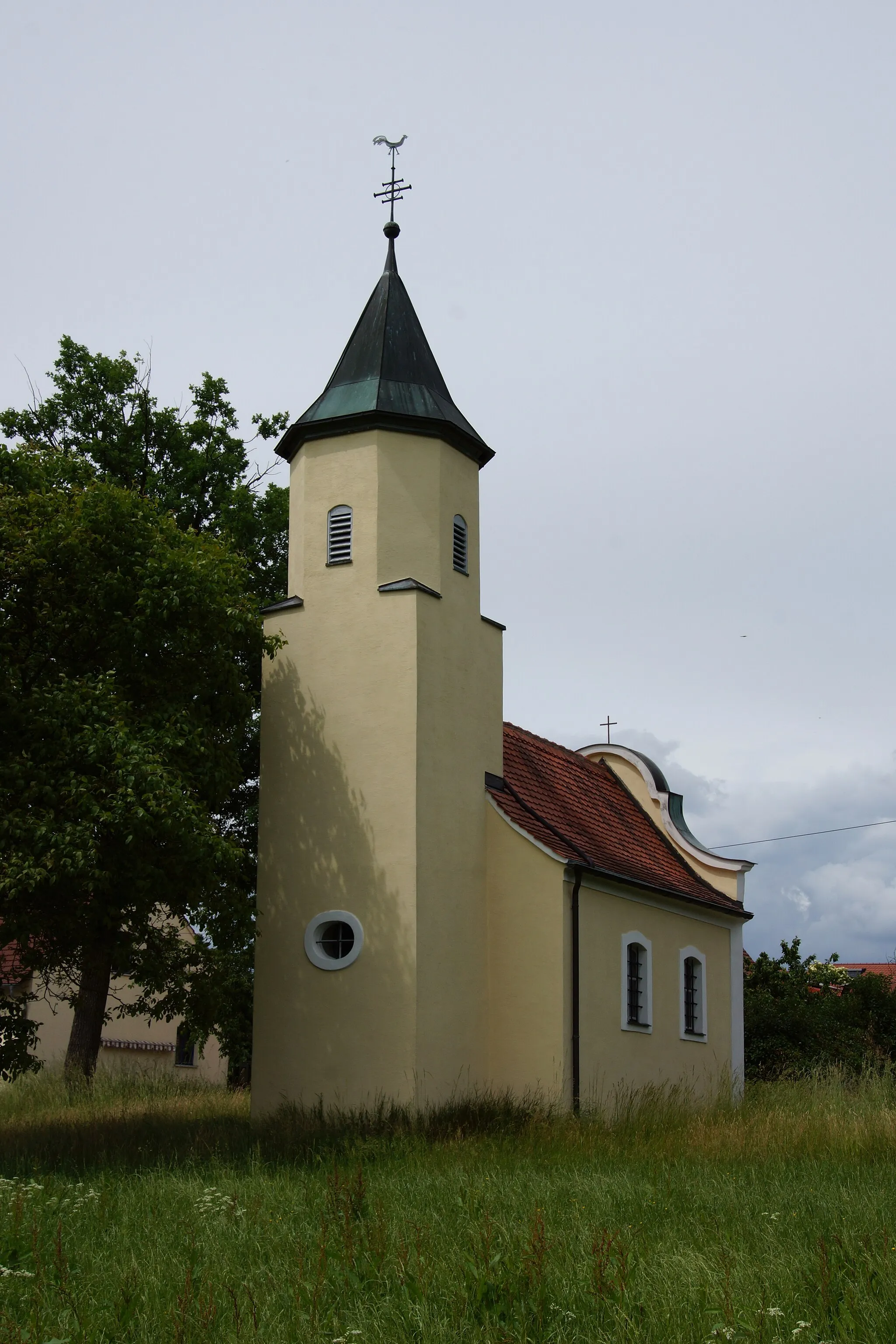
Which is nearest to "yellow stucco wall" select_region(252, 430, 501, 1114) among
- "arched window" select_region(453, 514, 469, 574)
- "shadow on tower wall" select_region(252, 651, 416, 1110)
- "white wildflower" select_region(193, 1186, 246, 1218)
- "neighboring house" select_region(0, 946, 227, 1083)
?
"shadow on tower wall" select_region(252, 651, 416, 1110)

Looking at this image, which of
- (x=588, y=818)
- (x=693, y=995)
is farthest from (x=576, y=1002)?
(x=693, y=995)

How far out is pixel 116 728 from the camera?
1512cm

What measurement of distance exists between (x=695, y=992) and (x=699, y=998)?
11cm

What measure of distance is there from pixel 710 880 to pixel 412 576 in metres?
10.0

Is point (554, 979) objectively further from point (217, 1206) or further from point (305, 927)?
point (217, 1206)

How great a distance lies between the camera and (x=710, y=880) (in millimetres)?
25641

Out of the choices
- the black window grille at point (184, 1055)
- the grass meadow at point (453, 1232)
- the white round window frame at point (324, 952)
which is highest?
the white round window frame at point (324, 952)

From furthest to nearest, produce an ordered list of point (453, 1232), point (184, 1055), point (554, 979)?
point (184, 1055)
point (554, 979)
point (453, 1232)

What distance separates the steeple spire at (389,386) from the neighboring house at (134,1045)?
19383 millimetres

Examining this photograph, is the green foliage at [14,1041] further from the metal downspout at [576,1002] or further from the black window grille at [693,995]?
the black window grille at [693,995]

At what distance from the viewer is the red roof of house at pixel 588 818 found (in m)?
19.8

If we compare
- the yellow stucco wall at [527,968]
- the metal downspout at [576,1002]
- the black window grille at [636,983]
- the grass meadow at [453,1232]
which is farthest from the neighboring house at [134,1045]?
the grass meadow at [453,1232]

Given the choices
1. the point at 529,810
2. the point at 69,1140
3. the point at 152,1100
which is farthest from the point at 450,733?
the point at 152,1100

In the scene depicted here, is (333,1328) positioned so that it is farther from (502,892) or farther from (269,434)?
(269,434)
